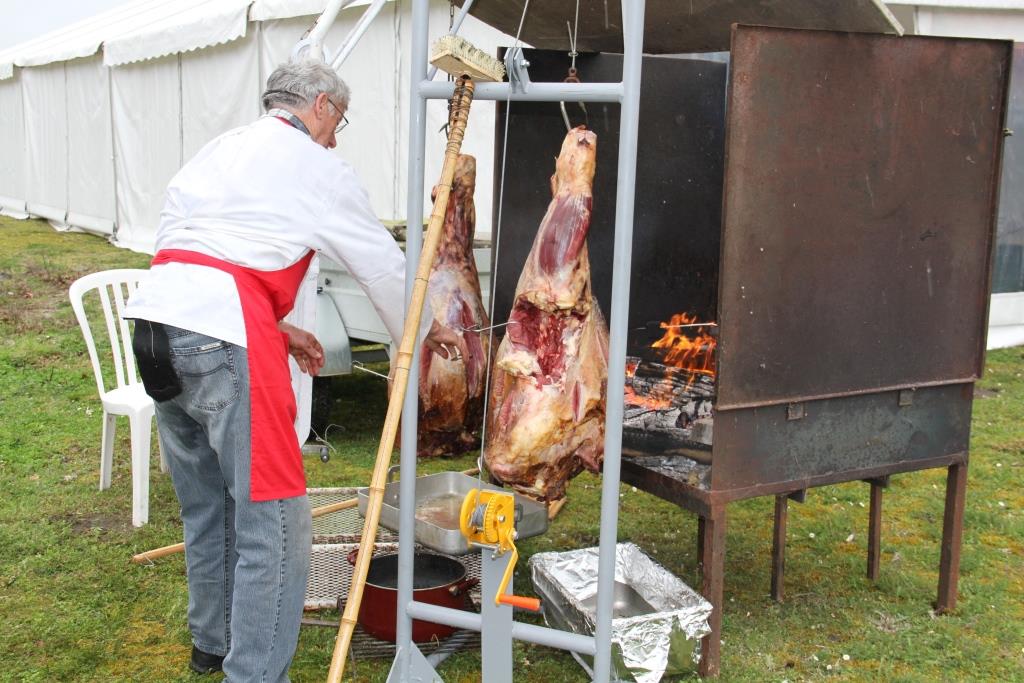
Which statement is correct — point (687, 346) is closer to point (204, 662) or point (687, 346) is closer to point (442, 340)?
point (442, 340)

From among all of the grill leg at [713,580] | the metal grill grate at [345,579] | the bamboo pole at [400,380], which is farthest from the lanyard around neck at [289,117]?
the grill leg at [713,580]

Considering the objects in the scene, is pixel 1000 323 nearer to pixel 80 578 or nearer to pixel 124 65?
pixel 80 578

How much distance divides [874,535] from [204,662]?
2829 mm

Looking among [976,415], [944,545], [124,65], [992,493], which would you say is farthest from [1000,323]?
[124,65]

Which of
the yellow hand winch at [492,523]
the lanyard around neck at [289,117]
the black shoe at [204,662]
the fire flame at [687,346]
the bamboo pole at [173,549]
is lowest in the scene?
the black shoe at [204,662]

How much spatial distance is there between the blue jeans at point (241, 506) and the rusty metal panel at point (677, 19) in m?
1.78

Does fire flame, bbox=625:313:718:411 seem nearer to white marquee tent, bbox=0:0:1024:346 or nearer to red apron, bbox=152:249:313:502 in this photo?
red apron, bbox=152:249:313:502

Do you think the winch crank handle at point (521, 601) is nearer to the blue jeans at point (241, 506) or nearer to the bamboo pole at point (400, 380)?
the bamboo pole at point (400, 380)

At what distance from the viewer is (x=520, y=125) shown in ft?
12.9

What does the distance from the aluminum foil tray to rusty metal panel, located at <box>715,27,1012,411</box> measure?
74cm

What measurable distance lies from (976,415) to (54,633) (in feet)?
19.7

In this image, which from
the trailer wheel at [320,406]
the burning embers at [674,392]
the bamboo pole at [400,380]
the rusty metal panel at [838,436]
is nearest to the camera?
the bamboo pole at [400,380]

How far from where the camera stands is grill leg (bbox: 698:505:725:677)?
124 inches

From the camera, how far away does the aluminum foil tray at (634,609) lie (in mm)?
3189
